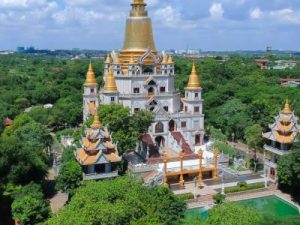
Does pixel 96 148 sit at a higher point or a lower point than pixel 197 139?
higher

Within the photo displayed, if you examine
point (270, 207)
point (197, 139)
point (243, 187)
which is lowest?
point (270, 207)

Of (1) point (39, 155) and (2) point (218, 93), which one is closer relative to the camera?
(1) point (39, 155)

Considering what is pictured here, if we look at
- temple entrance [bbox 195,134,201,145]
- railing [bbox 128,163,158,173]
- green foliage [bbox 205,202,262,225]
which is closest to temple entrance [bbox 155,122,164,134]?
temple entrance [bbox 195,134,201,145]

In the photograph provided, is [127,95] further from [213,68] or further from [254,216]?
[213,68]

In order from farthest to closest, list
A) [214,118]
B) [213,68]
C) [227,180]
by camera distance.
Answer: [213,68] < [214,118] < [227,180]

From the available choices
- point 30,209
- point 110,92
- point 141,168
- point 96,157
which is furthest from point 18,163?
point 110,92

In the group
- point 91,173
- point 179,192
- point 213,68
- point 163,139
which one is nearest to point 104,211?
point 91,173

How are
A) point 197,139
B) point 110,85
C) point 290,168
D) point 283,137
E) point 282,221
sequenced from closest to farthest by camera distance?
1. point 282,221
2. point 290,168
3. point 283,137
4. point 110,85
5. point 197,139

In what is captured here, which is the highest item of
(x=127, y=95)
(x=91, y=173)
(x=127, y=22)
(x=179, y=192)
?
(x=127, y=22)

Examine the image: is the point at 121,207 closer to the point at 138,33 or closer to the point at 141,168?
Answer: the point at 141,168
